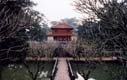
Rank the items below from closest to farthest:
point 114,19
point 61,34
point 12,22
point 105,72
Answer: point 114,19
point 12,22
point 105,72
point 61,34

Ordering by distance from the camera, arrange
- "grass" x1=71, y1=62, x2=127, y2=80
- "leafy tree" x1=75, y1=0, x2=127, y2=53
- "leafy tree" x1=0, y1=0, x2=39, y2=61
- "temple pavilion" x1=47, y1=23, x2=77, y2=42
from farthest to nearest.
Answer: "temple pavilion" x1=47, y1=23, x2=77, y2=42 → "grass" x1=71, y1=62, x2=127, y2=80 → "leafy tree" x1=0, y1=0, x2=39, y2=61 → "leafy tree" x1=75, y1=0, x2=127, y2=53

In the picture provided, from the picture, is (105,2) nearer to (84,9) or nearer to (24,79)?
(84,9)

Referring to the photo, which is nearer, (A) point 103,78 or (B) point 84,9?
(B) point 84,9

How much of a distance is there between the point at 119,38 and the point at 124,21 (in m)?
0.60

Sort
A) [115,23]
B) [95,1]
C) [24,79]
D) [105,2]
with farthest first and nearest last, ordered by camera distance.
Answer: [24,79]
[95,1]
[105,2]
[115,23]

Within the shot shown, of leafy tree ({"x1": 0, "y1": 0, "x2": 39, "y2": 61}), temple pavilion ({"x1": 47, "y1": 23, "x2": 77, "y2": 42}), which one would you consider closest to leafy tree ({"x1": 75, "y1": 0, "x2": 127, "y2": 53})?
leafy tree ({"x1": 0, "y1": 0, "x2": 39, "y2": 61})

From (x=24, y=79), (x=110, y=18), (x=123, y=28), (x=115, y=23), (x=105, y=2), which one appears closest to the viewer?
(x=123, y=28)

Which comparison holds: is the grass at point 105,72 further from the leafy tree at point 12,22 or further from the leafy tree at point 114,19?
the leafy tree at point 114,19

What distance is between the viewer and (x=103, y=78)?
16.9m

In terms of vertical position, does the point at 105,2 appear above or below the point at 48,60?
above

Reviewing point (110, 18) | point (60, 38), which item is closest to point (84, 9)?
point (110, 18)

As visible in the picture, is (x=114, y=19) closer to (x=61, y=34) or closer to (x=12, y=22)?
(x=12, y=22)

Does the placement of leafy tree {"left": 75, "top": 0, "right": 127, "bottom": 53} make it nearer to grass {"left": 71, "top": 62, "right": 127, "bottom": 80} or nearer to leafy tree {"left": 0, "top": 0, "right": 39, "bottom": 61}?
leafy tree {"left": 0, "top": 0, "right": 39, "bottom": 61}

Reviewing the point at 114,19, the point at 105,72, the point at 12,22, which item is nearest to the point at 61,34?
the point at 105,72
